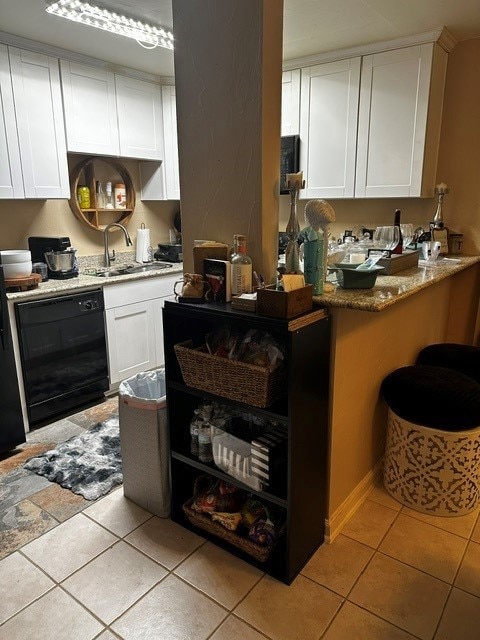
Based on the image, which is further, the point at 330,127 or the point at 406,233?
the point at 330,127

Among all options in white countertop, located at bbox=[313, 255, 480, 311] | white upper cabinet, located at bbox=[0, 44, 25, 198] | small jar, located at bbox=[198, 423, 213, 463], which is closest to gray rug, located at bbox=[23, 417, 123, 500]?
small jar, located at bbox=[198, 423, 213, 463]

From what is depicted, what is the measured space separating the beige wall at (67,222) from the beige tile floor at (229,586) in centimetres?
217

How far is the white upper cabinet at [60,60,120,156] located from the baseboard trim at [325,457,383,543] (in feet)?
9.41

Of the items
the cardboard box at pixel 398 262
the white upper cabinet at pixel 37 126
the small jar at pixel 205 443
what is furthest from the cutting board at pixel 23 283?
the cardboard box at pixel 398 262

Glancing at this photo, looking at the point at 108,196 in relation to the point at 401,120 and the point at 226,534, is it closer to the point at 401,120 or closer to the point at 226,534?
the point at 401,120

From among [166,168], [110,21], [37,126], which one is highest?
[110,21]

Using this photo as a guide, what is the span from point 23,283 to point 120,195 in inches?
55.6

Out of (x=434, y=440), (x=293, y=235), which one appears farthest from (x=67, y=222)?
(x=434, y=440)

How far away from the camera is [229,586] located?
5.58ft

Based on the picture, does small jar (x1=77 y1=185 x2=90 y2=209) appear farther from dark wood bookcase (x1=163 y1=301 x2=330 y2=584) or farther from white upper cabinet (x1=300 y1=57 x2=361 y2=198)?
dark wood bookcase (x1=163 y1=301 x2=330 y2=584)

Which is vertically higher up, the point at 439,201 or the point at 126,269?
the point at 439,201

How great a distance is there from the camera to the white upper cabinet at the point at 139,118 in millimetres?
3496

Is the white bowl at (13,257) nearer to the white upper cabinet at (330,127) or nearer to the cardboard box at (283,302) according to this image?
the cardboard box at (283,302)

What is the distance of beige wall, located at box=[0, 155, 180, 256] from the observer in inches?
128
